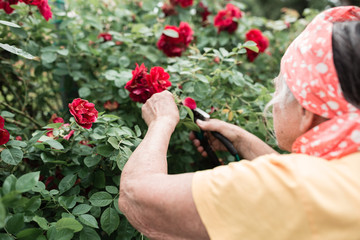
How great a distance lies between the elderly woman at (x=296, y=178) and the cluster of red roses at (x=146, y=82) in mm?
394

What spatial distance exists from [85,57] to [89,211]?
3.95 feet

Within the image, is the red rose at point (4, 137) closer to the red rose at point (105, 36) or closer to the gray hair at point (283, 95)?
the gray hair at point (283, 95)

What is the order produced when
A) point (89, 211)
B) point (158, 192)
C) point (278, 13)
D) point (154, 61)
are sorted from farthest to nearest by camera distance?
1. point (278, 13)
2. point (154, 61)
3. point (89, 211)
4. point (158, 192)

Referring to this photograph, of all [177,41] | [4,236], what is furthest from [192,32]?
[4,236]

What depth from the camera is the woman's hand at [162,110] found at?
141 cm

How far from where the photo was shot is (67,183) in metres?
1.40

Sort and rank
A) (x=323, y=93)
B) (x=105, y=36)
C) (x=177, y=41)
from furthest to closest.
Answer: (x=105, y=36), (x=177, y=41), (x=323, y=93)

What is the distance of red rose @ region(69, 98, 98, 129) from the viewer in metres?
1.31

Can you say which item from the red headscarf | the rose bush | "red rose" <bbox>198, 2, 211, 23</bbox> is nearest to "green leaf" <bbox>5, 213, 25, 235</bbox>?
the rose bush

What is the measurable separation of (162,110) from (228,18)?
124 centimetres

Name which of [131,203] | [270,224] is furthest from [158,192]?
[270,224]

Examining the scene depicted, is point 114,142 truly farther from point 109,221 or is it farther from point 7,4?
point 7,4

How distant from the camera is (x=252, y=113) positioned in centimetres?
190

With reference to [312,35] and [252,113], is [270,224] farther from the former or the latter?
[252,113]
